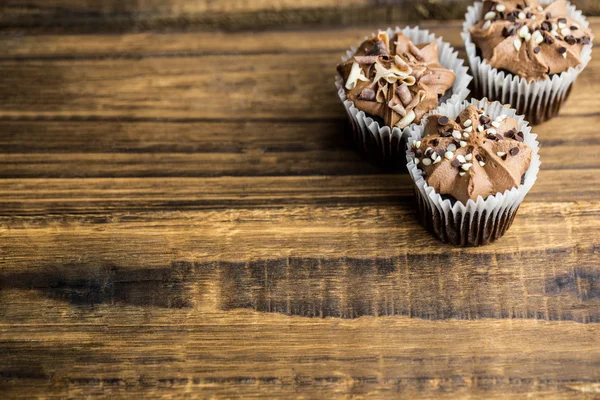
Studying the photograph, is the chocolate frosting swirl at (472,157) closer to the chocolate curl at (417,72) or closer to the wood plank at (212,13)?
the chocolate curl at (417,72)

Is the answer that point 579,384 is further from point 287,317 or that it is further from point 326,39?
point 326,39

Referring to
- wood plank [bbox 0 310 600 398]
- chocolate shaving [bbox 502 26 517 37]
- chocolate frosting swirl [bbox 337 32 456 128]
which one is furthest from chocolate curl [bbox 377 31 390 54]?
wood plank [bbox 0 310 600 398]

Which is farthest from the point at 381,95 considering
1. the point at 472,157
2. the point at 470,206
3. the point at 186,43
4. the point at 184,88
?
the point at 186,43

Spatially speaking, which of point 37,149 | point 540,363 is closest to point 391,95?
point 540,363

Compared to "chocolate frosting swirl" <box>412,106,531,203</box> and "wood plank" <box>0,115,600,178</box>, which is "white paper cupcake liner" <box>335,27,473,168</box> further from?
"chocolate frosting swirl" <box>412,106,531,203</box>

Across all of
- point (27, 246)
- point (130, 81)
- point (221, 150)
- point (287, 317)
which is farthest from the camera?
point (130, 81)

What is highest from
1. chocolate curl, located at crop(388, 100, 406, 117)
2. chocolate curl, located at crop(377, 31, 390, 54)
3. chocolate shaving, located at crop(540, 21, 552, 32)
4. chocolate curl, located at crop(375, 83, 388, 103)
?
chocolate shaving, located at crop(540, 21, 552, 32)
